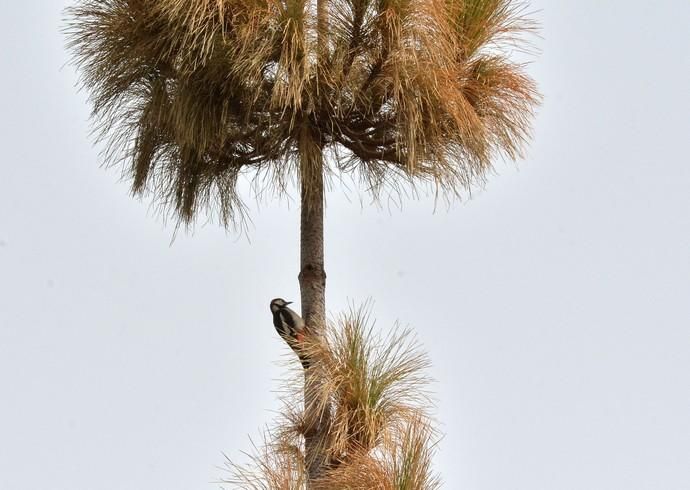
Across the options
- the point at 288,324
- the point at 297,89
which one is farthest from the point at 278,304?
the point at 297,89

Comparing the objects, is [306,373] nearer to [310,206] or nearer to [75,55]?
[310,206]

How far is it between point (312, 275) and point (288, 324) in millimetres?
178

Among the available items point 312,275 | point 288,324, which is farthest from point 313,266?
point 288,324

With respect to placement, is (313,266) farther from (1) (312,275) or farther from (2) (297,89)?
(2) (297,89)

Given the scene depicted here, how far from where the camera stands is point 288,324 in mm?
4207

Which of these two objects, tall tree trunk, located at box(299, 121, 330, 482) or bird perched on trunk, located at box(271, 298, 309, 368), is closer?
tall tree trunk, located at box(299, 121, 330, 482)

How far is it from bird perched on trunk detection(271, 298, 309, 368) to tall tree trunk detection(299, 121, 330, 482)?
0.03m

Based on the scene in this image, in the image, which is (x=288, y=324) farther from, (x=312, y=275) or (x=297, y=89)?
(x=297, y=89)

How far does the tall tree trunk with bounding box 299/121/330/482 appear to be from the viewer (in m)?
3.95

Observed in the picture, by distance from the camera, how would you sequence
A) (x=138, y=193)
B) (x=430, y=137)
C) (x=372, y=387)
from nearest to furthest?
(x=372, y=387) → (x=430, y=137) → (x=138, y=193)

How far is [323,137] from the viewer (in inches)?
166

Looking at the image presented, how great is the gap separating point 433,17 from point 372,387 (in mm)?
1147

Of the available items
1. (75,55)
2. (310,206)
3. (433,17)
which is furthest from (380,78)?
(75,55)

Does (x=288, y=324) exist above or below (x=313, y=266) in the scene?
below
